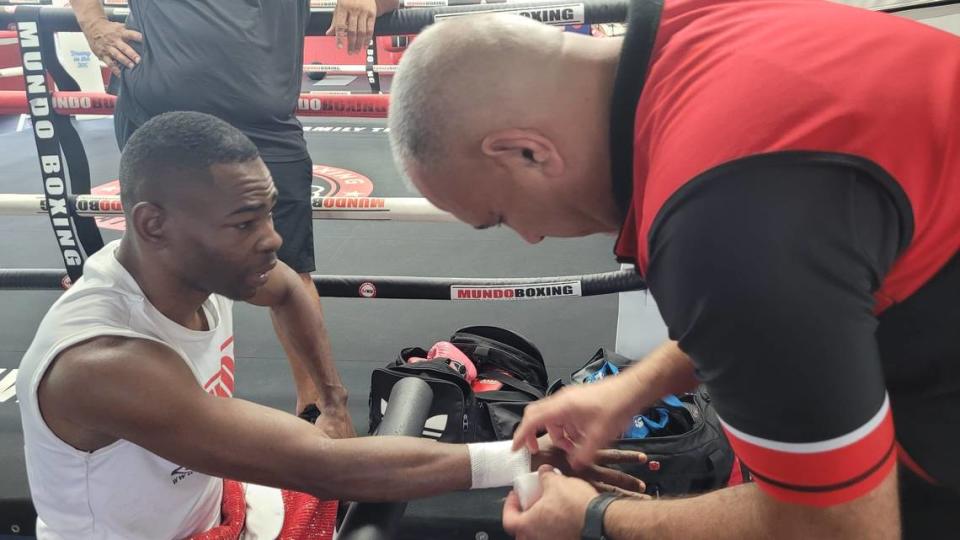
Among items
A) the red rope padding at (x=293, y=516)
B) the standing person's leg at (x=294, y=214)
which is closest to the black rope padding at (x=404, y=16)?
the standing person's leg at (x=294, y=214)

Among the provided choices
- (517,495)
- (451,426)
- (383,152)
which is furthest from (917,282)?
(383,152)

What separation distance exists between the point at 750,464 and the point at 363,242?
371 centimetres

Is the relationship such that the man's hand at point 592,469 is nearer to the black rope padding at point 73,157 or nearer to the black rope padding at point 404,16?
the black rope padding at point 404,16

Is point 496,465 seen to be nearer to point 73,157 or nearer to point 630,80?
point 630,80

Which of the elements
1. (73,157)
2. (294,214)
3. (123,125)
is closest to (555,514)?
(294,214)

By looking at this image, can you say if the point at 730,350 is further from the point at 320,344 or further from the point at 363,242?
the point at 363,242

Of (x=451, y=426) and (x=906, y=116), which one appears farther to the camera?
(x=451, y=426)

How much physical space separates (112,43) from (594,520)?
1.93 meters

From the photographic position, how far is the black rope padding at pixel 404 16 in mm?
1929

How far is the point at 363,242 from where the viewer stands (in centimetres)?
430

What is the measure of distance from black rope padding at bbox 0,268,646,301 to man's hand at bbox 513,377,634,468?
1.21 metres

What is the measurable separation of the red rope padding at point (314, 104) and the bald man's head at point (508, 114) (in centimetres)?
150

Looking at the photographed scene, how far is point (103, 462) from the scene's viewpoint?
125 centimetres

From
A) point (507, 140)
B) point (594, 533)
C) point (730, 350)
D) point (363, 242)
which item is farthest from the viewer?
point (363, 242)
